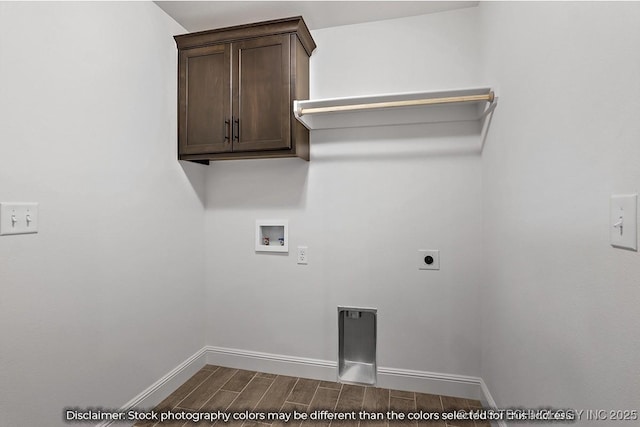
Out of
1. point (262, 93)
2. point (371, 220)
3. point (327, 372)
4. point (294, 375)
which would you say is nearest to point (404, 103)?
point (371, 220)

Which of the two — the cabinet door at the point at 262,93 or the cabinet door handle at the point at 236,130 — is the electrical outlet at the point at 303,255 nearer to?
the cabinet door at the point at 262,93

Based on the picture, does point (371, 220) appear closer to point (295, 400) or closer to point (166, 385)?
point (295, 400)

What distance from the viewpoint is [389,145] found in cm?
210

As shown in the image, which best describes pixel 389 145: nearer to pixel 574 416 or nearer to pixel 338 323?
pixel 338 323

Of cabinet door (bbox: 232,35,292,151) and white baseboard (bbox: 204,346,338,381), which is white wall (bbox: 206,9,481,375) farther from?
cabinet door (bbox: 232,35,292,151)

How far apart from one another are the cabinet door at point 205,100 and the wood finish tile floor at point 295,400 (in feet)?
5.31

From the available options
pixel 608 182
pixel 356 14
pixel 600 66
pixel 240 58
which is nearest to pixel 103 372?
pixel 240 58

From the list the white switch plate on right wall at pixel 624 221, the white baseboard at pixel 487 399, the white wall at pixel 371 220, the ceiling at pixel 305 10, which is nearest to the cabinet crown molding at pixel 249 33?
the ceiling at pixel 305 10

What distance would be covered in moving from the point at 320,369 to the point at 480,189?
166 centimetres

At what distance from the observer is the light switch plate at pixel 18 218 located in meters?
1.19

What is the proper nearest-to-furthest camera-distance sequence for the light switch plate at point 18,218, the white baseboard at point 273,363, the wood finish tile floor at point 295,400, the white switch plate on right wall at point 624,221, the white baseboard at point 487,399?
the white switch plate on right wall at point 624,221
the light switch plate at point 18,218
the white baseboard at point 487,399
the wood finish tile floor at point 295,400
the white baseboard at point 273,363

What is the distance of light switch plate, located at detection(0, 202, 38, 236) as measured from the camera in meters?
1.19

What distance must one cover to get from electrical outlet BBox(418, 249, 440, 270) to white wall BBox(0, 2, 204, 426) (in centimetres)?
166

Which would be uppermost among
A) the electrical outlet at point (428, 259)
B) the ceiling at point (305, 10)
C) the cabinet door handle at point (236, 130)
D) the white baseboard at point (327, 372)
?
the ceiling at point (305, 10)
